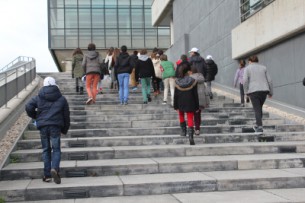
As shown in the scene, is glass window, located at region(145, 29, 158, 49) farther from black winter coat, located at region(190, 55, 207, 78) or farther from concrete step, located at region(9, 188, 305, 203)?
concrete step, located at region(9, 188, 305, 203)

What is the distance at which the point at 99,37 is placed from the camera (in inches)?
1789

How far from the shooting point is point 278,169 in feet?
26.6

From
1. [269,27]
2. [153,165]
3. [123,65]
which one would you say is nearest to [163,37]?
[269,27]

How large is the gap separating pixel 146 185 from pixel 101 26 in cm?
3974

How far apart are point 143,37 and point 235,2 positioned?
2954 cm

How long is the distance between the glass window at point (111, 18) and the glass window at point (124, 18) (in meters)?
0.50

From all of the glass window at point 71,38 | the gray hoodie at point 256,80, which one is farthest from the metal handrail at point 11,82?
the glass window at point 71,38

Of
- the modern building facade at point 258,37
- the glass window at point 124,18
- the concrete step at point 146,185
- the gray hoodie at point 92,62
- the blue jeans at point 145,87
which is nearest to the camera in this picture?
the concrete step at point 146,185

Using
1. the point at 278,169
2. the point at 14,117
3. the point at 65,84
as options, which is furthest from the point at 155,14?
the point at 278,169

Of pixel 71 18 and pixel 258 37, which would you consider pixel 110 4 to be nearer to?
pixel 71 18

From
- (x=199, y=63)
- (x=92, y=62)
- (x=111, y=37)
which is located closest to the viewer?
(x=92, y=62)

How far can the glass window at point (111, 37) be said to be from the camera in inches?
1789

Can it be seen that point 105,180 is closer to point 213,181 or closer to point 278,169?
point 213,181

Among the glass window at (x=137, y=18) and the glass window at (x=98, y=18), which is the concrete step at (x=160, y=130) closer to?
the glass window at (x=98, y=18)
